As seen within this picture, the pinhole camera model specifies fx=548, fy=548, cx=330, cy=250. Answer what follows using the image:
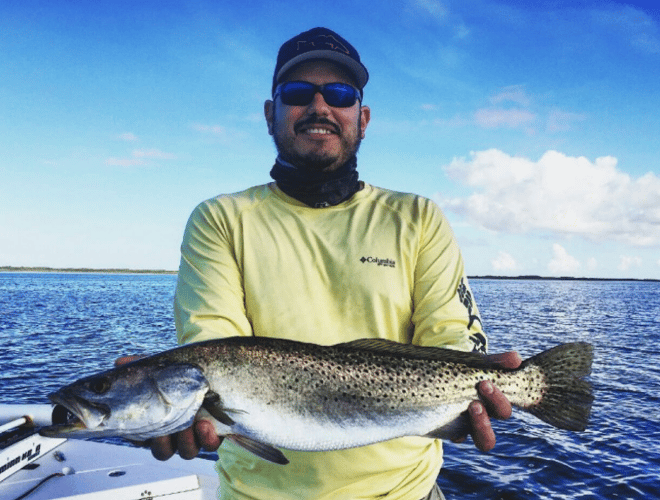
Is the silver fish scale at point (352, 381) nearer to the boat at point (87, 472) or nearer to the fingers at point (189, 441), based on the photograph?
the fingers at point (189, 441)

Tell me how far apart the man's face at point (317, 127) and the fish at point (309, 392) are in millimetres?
1412

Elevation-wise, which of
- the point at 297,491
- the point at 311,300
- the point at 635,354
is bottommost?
the point at 635,354

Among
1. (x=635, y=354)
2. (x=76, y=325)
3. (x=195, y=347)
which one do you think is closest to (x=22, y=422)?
(x=195, y=347)

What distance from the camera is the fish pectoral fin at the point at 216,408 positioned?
3031 millimetres

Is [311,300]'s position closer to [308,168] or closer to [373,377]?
[373,377]

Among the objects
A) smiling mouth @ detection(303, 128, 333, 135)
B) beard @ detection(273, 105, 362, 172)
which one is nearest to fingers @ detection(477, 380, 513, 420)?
beard @ detection(273, 105, 362, 172)

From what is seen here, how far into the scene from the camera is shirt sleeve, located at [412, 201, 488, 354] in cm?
344

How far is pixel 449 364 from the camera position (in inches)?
135

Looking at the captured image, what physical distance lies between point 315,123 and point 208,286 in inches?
56.0

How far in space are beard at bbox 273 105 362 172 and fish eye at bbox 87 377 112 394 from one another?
1889mm

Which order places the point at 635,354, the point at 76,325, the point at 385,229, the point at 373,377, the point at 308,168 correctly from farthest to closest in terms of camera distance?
1. the point at 76,325
2. the point at 635,354
3. the point at 308,168
4. the point at 385,229
5. the point at 373,377

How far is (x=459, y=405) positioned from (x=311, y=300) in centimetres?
111

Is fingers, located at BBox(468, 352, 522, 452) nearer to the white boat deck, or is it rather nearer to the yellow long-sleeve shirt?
the yellow long-sleeve shirt

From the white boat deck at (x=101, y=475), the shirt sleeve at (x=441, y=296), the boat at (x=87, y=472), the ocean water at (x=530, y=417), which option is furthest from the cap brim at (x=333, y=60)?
the ocean water at (x=530, y=417)
